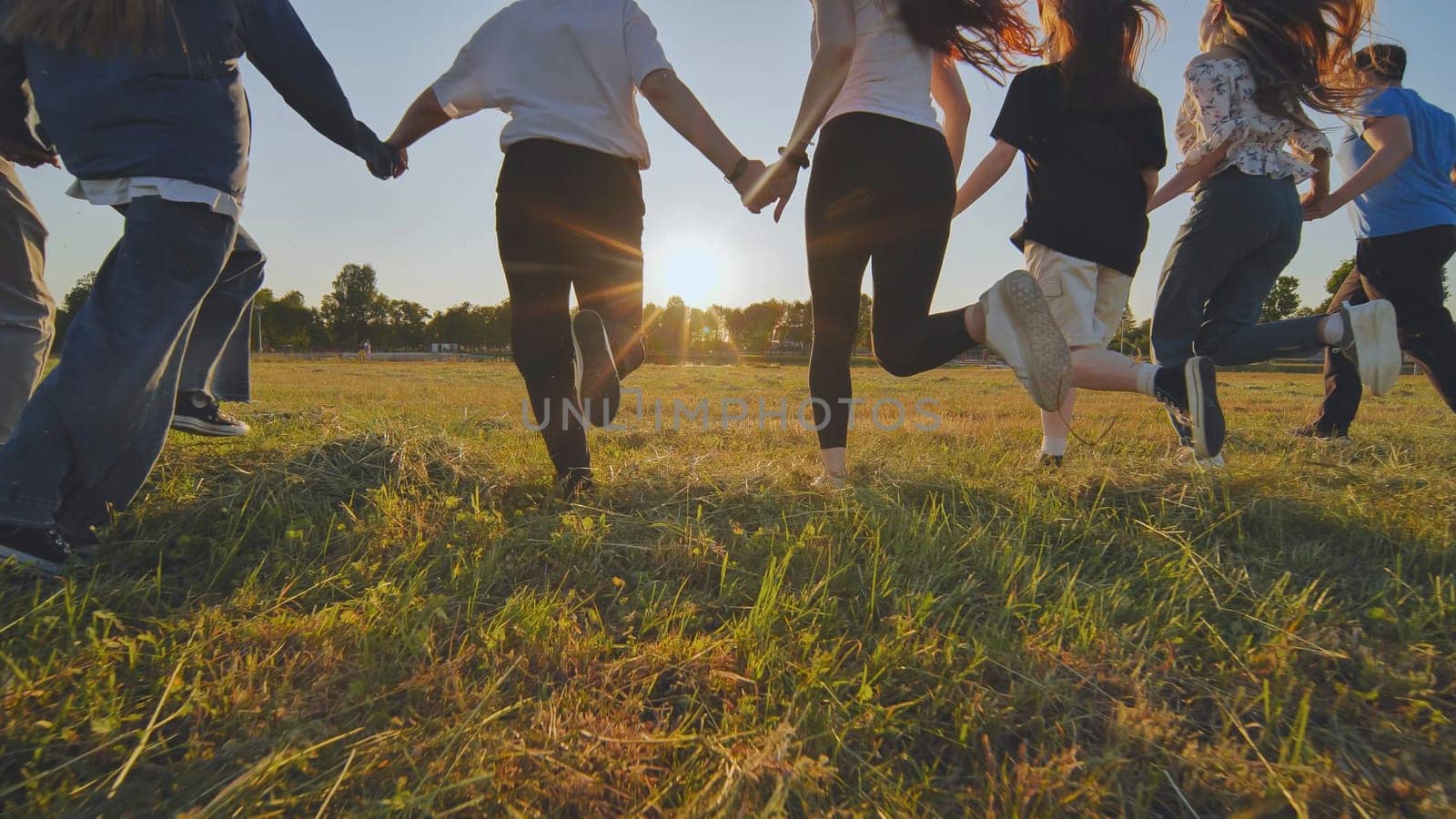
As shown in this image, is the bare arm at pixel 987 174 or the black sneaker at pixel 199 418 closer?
the black sneaker at pixel 199 418

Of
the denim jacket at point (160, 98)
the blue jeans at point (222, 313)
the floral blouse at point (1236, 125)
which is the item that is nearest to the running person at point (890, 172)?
the floral blouse at point (1236, 125)

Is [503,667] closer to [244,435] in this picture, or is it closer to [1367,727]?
[1367,727]

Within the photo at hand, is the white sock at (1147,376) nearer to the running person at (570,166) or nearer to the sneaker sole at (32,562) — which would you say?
the running person at (570,166)

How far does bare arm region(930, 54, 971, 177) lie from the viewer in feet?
9.16

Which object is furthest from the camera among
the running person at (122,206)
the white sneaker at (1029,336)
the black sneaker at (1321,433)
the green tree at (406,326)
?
the green tree at (406,326)

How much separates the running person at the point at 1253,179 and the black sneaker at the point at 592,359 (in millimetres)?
2404

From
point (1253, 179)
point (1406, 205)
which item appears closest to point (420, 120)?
point (1253, 179)

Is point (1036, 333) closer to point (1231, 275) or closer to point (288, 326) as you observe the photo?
point (1231, 275)

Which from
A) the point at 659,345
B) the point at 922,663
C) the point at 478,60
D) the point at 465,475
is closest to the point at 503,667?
the point at 922,663

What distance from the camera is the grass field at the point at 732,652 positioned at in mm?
930

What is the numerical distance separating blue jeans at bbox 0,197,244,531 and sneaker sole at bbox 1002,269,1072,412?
101 inches

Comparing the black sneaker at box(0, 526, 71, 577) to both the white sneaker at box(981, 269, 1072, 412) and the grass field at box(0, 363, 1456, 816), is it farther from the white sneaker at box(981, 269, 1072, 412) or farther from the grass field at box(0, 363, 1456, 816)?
the white sneaker at box(981, 269, 1072, 412)

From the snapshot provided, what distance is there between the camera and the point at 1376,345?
261 centimetres

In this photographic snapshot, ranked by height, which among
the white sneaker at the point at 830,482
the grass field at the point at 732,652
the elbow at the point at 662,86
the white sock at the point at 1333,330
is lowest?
the grass field at the point at 732,652
